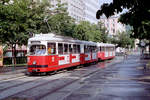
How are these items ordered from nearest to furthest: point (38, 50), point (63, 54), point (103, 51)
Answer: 1. point (38, 50)
2. point (63, 54)
3. point (103, 51)

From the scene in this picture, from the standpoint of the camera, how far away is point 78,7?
305 ft

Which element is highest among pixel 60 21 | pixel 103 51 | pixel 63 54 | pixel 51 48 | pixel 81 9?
pixel 81 9

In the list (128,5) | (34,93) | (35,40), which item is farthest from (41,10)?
(128,5)

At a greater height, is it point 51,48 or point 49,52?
point 51,48

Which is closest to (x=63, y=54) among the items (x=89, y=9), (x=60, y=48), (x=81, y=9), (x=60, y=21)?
(x=60, y=48)

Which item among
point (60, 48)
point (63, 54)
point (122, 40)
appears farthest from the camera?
point (122, 40)

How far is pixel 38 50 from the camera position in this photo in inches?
726

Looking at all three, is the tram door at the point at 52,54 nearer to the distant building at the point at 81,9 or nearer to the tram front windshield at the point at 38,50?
the tram front windshield at the point at 38,50

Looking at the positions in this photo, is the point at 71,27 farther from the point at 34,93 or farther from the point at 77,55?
the point at 34,93

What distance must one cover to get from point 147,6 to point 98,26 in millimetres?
61156

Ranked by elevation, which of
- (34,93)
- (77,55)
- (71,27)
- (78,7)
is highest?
(78,7)

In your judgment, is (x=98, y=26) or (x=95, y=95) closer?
(x=95, y=95)

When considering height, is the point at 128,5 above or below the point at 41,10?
below

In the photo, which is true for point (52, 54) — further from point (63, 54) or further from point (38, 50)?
point (63, 54)
